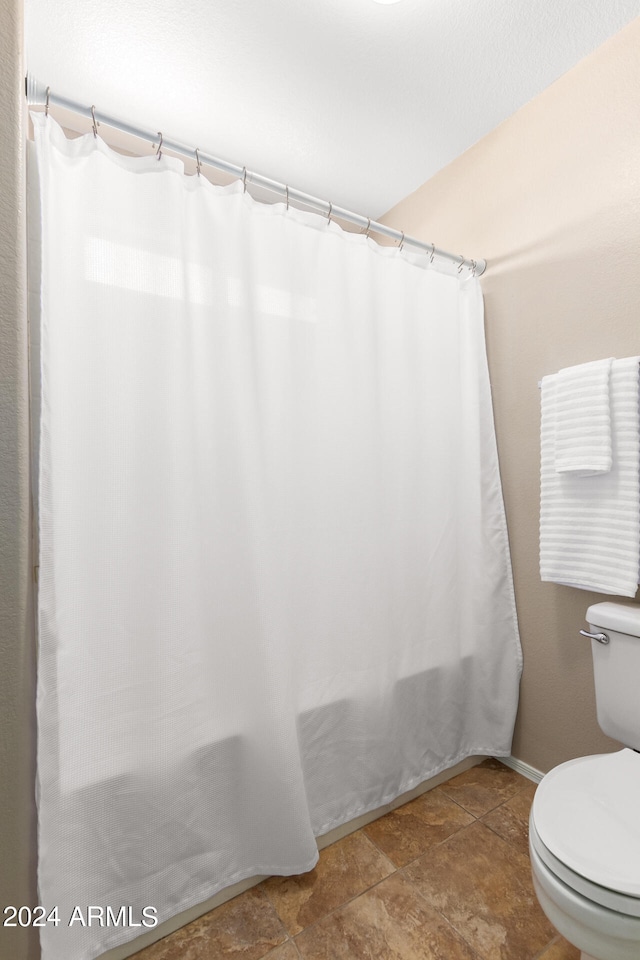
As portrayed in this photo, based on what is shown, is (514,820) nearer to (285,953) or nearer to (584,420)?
(285,953)

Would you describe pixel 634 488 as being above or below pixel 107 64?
below

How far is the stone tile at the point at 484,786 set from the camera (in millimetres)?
1687

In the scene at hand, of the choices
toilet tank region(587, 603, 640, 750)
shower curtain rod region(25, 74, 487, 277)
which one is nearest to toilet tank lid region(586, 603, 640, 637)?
toilet tank region(587, 603, 640, 750)

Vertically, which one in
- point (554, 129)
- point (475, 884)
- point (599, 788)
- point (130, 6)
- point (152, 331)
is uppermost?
point (130, 6)

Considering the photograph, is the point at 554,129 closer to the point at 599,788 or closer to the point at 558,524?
the point at 558,524

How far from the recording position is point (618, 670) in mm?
1356

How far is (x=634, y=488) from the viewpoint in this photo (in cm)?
138

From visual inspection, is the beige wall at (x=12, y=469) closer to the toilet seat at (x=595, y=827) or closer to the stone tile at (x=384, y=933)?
the stone tile at (x=384, y=933)

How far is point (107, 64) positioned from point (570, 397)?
1.80 m

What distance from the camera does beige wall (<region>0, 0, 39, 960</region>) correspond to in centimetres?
79

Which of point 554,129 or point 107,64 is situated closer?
point 107,64

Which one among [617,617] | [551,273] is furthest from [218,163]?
[617,617]

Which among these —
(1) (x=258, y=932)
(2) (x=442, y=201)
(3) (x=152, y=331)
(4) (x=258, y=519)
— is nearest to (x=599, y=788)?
(1) (x=258, y=932)

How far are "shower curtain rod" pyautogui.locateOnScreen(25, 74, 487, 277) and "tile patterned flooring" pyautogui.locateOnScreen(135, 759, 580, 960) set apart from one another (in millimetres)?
2000
